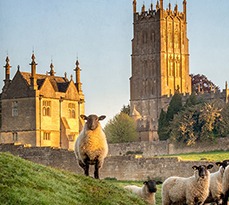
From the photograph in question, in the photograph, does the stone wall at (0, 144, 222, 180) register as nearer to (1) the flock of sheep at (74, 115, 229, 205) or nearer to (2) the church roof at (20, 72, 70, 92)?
(2) the church roof at (20, 72, 70, 92)

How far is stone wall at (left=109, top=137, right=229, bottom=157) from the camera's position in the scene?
275ft

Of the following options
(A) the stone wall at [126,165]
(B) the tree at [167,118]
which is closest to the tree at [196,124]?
(B) the tree at [167,118]

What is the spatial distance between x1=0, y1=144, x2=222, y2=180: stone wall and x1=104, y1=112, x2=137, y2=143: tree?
3271 cm

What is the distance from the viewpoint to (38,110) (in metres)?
87.9

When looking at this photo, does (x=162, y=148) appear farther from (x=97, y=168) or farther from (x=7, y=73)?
(x=97, y=168)

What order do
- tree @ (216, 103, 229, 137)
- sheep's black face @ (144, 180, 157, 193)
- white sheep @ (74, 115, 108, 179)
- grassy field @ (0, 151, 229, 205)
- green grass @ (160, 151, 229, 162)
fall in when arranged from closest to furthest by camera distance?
grassy field @ (0, 151, 229, 205) → white sheep @ (74, 115, 108, 179) → sheep's black face @ (144, 180, 157, 193) → green grass @ (160, 151, 229, 162) → tree @ (216, 103, 229, 137)

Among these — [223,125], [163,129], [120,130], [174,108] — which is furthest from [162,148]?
[120,130]

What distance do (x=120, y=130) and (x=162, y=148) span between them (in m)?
18.9

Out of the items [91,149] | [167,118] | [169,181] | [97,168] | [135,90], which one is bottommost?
[169,181]

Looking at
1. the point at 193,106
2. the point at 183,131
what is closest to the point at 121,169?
the point at 183,131

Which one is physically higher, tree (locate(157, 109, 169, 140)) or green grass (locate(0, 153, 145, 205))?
tree (locate(157, 109, 169, 140))

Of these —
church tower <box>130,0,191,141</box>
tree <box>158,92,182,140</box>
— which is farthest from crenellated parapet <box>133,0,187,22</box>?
tree <box>158,92,182,140</box>

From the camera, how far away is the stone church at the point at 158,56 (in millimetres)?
146000

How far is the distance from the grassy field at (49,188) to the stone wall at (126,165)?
1208 inches
